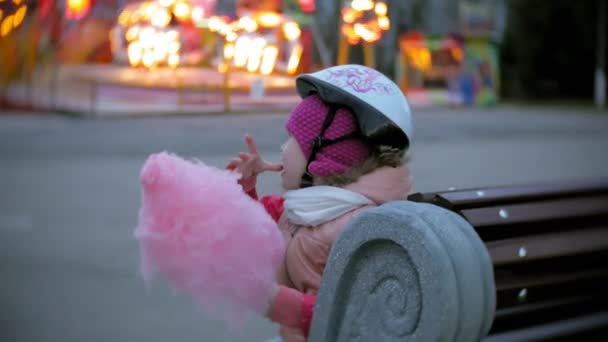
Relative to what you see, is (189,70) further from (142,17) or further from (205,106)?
(142,17)

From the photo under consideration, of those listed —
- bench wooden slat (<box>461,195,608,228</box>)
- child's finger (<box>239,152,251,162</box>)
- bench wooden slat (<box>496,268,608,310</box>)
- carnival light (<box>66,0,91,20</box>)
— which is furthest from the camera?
carnival light (<box>66,0,91,20</box>)

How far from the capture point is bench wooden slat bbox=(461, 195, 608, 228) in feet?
7.38

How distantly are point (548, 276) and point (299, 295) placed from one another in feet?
2.79

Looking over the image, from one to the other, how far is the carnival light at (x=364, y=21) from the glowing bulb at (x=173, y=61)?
2.16 feet

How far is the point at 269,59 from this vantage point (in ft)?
10.4

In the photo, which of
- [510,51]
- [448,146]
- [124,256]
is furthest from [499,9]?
[124,256]

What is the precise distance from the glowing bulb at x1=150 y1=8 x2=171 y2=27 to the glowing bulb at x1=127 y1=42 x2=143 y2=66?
0.40 ft

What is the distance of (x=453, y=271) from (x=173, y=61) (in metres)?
2.05

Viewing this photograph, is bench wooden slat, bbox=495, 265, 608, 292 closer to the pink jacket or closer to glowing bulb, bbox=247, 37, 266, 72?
the pink jacket

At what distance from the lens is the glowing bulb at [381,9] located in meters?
3.43

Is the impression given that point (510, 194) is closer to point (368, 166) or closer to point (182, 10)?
point (368, 166)

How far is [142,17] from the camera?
12.3 ft

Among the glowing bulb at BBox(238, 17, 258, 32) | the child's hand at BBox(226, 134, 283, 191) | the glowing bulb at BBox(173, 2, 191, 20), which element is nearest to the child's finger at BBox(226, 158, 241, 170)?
the child's hand at BBox(226, 134, 283, 191)

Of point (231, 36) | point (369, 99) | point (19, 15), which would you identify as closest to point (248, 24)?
point (231, 36)
